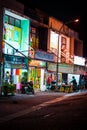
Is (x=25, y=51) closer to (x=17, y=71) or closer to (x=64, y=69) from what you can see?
(x=17, y=71)

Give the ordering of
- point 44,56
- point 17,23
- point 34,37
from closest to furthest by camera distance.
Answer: point 17,23 → point 44,56 → point 34,37

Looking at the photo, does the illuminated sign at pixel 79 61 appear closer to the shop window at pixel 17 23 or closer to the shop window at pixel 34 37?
the shop window at pixel 34 37

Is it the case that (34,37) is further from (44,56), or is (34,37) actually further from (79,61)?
(79,61)

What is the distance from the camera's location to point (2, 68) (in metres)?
33.2

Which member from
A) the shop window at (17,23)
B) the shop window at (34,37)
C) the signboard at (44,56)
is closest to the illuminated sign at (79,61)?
the signboard at (44,56)

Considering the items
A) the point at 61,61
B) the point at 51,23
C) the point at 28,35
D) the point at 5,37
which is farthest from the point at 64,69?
the point at 5,37

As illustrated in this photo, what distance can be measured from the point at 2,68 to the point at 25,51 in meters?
4.07

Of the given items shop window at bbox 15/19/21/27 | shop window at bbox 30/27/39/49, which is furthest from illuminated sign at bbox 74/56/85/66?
shop window at bbox 15/19/21/27

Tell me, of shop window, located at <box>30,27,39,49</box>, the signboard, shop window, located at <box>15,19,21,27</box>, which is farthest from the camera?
shop window, located at <box>30,27,39,49</box>

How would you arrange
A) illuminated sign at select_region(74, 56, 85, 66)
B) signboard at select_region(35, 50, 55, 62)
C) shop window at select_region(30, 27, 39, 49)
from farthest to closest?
illuminated sign at select_region(74, 56, 85, 66), shop window at select_region(30, 27, 39, 49), signboard at select_region(35, 50, 55, 62)

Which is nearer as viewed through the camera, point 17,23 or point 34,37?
point 17,23

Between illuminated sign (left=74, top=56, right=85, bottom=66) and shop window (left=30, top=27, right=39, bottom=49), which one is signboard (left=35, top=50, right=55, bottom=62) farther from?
illuminated sign (left=74, top=56, right=85, bottom=66)

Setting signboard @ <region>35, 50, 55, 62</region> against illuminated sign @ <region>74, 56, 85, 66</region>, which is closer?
signboard @ <region>35, 50, 55, 62</region>

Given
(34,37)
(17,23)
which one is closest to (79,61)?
(34,37)
